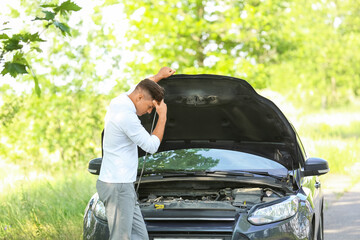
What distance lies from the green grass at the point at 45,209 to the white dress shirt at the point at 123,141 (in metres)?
2.67

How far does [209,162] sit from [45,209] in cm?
342

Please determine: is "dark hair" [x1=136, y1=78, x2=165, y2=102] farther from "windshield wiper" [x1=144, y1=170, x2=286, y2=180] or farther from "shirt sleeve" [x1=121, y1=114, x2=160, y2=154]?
"windshield wiper" [x1=144, y1=170, x2=286, y2=180]

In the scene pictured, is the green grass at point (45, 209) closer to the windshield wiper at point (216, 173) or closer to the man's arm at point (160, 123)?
the windshield wiper at point (216, 173)

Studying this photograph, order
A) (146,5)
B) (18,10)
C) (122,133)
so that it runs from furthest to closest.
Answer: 1. (146,5)
2. (18,10)
3. (122,133)

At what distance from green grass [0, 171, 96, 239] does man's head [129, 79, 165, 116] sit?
2.94m

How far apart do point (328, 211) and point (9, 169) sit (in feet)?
25.8

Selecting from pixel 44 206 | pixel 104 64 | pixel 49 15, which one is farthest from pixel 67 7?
pixel 104 64

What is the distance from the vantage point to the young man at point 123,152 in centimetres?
430

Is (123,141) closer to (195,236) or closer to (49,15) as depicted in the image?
(195,236)

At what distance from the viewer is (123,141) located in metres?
4.38

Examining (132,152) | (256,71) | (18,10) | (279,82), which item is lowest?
(279,82)

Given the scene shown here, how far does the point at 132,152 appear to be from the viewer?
443 cm

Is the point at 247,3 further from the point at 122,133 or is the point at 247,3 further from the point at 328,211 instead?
the point at 122,133

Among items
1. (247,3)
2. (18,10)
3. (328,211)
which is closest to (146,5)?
(247,3)
